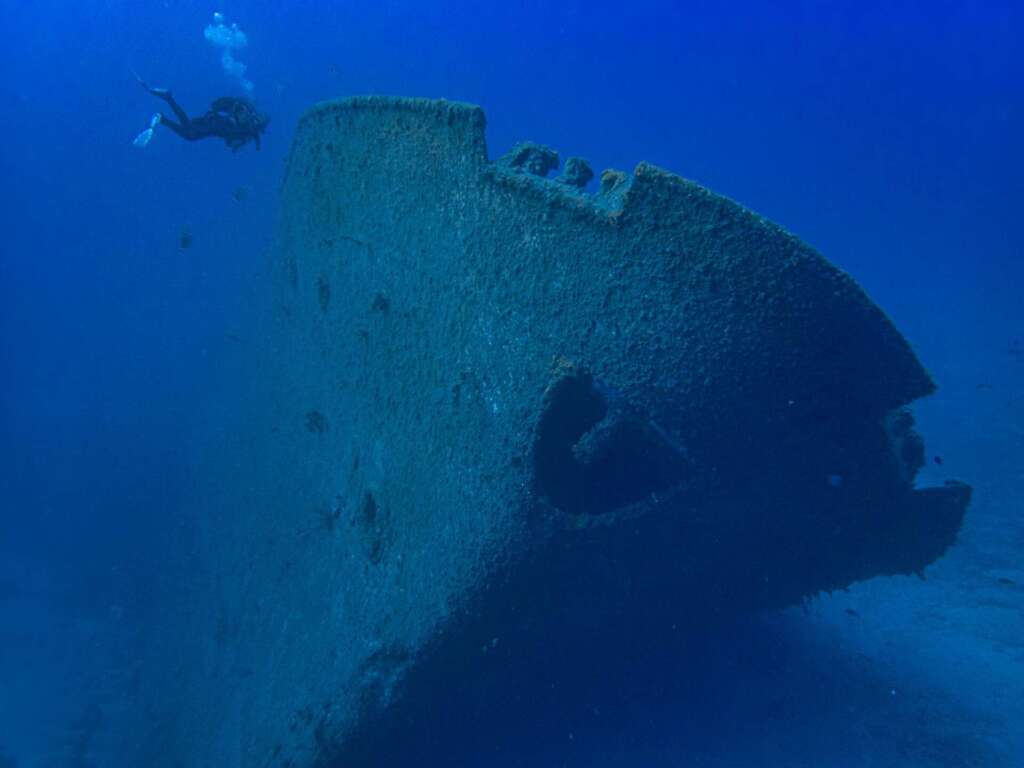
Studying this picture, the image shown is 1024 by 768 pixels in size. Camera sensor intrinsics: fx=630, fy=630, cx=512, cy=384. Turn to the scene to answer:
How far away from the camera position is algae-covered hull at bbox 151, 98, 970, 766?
9.92ft

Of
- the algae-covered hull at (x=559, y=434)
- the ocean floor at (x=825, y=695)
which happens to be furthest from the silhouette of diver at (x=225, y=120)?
the ocean floor at (x=825, y=695)

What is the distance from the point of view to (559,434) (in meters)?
3.58

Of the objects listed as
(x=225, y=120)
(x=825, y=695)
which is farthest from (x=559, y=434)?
(x=225, y=120)

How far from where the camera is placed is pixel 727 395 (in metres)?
3.17

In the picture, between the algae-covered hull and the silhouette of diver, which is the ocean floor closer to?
the algae-covered hull

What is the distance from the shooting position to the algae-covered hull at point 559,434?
302 centimetres

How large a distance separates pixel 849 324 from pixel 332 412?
155 inches

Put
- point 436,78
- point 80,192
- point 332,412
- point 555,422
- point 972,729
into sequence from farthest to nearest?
point 436,78
point 80,192
point 332,412
point 972,729
point 555,422

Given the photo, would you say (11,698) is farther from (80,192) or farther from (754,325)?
(80,192)

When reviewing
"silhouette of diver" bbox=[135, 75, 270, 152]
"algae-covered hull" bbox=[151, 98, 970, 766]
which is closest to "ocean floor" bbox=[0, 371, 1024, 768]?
"algae-covered hull" bbox=[151, 98, 970, 766]

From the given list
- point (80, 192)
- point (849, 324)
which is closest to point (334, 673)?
point (849, 324)

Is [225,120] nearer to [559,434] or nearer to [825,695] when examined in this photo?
[559,434]

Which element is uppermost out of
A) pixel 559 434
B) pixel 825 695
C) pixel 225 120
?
pixel 225 120

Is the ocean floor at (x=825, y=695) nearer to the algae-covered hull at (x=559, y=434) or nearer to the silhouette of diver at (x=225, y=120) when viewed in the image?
the algae-covered hull at (x=559, y=434)
